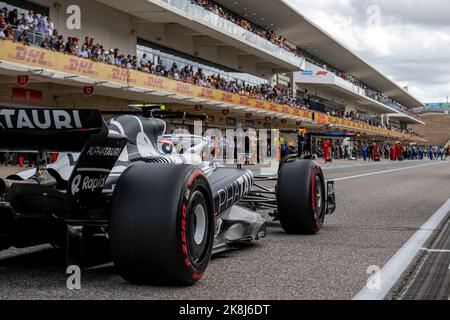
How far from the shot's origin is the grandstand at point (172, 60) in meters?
20.7

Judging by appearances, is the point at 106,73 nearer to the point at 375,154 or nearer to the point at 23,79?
the point at 23,79

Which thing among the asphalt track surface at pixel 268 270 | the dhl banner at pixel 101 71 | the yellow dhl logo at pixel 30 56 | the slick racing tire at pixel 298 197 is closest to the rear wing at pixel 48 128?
the asphalt track surface at pixel 268 270

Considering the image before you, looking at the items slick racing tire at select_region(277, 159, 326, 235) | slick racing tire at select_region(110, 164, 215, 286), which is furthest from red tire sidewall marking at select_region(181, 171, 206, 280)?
slick racing tire at select_region(277, 159, 326, 235)

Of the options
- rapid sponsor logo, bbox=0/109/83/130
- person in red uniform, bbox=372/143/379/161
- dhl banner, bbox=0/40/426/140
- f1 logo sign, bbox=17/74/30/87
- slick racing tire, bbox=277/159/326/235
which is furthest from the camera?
person in red uniform, bbox=372/143/379/161

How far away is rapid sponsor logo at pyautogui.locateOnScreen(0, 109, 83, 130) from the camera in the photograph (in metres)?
3.63

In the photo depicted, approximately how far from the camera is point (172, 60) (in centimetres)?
3553

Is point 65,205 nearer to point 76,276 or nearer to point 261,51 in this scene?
point 76,276

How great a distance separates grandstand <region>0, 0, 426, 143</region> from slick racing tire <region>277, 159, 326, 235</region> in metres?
0.93

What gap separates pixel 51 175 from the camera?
14.4 ft

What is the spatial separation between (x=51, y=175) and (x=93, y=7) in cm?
2546

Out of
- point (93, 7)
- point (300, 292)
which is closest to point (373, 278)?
point (300, 292)

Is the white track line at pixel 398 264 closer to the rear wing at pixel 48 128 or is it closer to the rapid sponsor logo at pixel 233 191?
the rapid sponsor logo at pixel 233 191

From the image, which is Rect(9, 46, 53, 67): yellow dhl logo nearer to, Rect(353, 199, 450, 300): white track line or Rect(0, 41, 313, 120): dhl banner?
Rect(0, 41, 313, 120): dhl banner

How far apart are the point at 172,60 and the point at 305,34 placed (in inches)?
961
